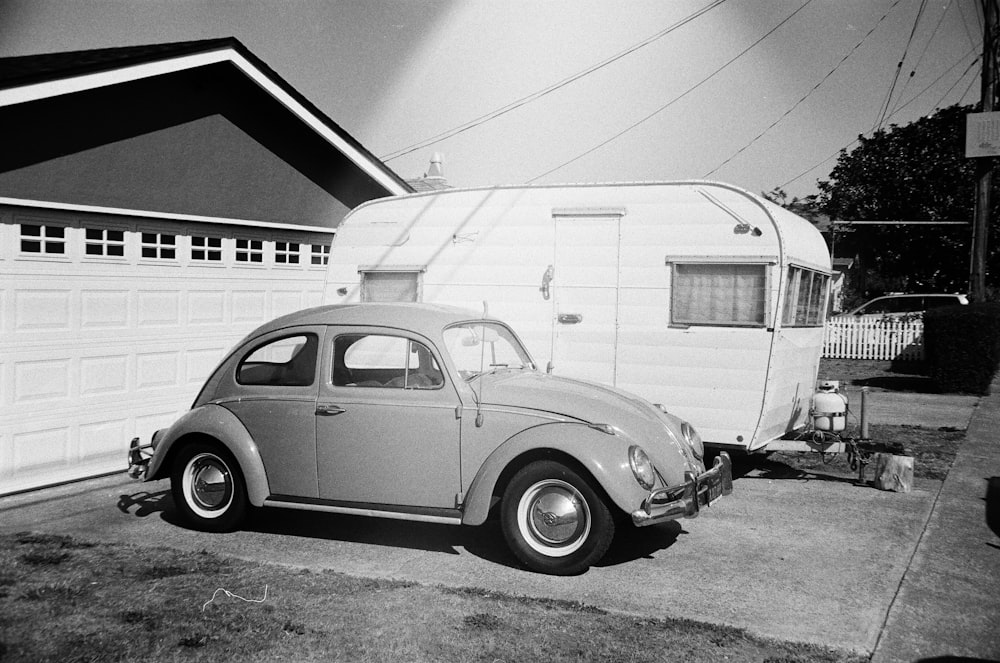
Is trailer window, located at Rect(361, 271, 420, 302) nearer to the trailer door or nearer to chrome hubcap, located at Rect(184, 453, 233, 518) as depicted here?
the trailer door

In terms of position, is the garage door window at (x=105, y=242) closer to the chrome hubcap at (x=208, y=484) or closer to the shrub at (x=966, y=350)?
the chrome hubcap at (x=208, y=484)

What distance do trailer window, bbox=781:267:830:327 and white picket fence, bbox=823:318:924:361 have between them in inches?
474

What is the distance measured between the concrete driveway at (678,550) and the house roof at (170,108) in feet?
11.3

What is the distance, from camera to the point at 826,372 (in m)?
18.7

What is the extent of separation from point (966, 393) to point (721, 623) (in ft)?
42.2

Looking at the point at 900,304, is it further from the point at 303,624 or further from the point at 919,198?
the point at 303,624

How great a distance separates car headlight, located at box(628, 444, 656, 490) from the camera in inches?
215

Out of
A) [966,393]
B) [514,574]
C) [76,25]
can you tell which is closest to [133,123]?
[76,25]

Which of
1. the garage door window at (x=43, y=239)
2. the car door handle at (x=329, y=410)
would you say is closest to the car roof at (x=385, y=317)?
the car door handle at (x=329, y=410)

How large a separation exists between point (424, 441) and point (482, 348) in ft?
3.63

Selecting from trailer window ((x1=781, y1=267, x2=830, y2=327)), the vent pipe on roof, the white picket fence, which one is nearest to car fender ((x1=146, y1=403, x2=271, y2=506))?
trailer window ((x1=781, y1=267, x2=830, y2=327))

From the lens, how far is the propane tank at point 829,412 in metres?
8.59

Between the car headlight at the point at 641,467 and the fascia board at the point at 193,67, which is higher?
the fascia board at the point at 193,67

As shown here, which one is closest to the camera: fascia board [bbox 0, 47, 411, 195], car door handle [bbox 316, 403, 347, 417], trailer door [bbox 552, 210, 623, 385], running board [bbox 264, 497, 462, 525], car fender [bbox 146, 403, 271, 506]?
running board [bbox 264, 497, 462, 525]
